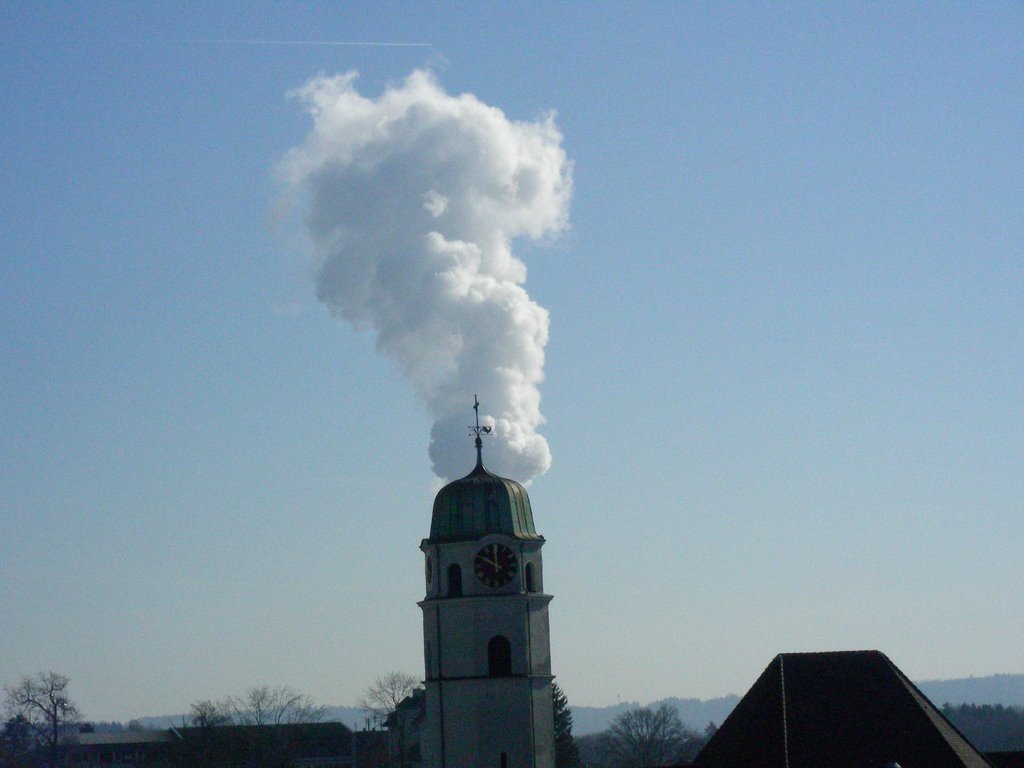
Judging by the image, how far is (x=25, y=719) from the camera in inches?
4887

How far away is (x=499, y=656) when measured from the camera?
54125 mm

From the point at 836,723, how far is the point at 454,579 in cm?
1454

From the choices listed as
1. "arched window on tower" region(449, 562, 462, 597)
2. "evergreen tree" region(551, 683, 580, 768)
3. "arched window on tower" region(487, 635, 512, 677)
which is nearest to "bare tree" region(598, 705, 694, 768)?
"evergreen tree" region(551, 683, 580, 768)

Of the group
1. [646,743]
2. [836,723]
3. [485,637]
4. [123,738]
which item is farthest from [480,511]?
[123,738]

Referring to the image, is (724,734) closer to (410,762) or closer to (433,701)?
(433,701)

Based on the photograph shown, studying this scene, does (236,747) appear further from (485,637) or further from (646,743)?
(485,637)

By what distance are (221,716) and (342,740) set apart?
70.3ft

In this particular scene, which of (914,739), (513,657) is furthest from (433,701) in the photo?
(914,739)

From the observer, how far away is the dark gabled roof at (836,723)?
46.8 metres

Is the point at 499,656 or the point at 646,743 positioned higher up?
the point at 499,656

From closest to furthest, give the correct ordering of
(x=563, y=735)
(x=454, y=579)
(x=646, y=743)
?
1. (x=454, y=579)
2. (x=563, y=735)
3. (x=646, y=743)

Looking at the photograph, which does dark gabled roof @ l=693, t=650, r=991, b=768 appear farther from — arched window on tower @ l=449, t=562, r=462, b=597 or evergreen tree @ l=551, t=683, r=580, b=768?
evergreen tree @ l=551, t=683, r=580, b=768

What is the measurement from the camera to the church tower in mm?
53375

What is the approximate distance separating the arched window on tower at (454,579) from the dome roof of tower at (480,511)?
0.98 m
